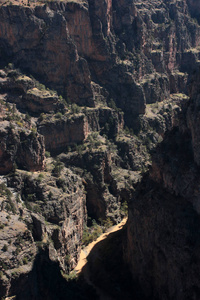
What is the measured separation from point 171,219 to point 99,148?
184ft

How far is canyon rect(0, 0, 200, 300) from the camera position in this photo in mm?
72125

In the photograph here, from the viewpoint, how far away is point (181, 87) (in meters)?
180

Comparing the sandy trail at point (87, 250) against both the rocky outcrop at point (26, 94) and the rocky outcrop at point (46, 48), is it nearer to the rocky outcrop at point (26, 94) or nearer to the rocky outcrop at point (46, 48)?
the rocky outcrop at point (26, 94)

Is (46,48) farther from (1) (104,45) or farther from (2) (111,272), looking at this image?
(2) (111,272)

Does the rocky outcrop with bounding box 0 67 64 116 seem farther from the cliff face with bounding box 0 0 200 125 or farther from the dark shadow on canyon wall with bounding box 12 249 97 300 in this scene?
the dark shadow on canyon wall with bounding box 12 249 97 300

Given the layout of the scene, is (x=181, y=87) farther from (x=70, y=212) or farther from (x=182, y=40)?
(x=70, y=212)

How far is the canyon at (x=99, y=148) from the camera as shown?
7212 cm

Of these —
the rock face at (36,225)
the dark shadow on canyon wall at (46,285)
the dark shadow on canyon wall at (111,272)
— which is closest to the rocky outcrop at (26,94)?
the rock face at (36,225)

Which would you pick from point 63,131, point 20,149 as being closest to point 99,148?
point 63,131

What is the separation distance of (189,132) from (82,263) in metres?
40.7

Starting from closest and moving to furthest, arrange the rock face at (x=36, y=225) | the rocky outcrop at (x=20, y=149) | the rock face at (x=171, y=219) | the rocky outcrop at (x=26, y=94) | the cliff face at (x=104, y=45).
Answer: the rock face at (x=171, y=219), the rock face at (x=36, y=225), the rocky outcrop at (x=20, y=149), the rocky outcrop at (x=26, y=94), the cliff face at (x=104, y=45)

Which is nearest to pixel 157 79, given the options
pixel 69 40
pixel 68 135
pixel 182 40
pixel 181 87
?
pixel 181 87

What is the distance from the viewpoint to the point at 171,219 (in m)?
71.2

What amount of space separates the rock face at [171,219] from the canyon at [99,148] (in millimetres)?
207
